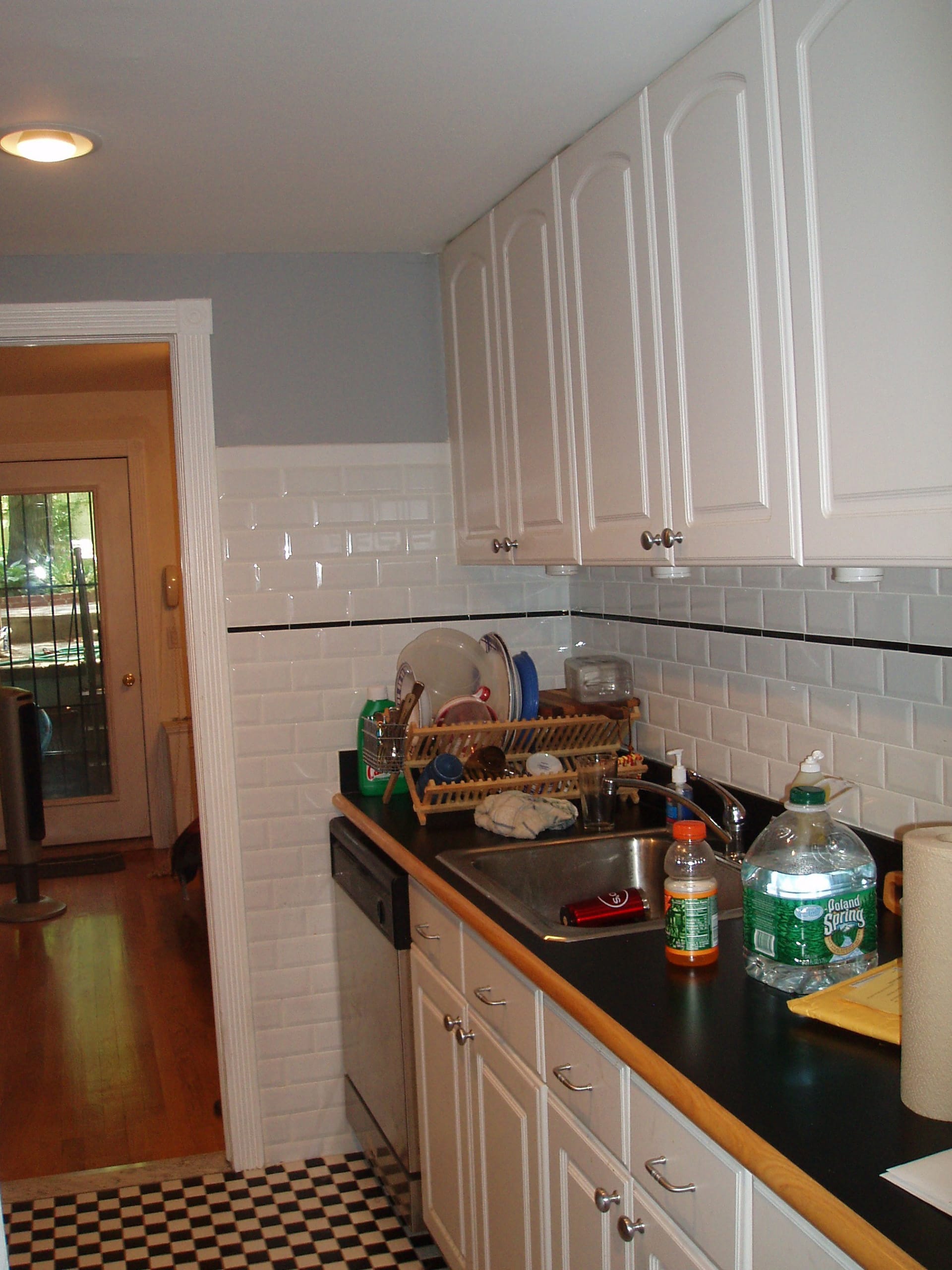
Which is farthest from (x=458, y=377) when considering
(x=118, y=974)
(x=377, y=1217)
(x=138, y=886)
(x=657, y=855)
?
(x=138, y=886)

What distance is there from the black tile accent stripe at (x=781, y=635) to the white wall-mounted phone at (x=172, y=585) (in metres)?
3.69

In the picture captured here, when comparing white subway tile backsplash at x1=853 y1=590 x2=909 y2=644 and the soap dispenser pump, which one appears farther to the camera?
the soap dispenser pump

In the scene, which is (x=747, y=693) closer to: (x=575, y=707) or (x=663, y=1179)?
(x=575, y=707)

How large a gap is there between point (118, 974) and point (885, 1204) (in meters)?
3.91

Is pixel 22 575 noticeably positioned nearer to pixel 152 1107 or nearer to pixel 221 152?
pixel 152 1107

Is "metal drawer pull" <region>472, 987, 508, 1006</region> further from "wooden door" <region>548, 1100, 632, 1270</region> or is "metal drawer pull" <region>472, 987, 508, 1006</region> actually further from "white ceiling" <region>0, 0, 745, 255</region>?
"white ceiling" <region>0, 0, 745, 255</region>

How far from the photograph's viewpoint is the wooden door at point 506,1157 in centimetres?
181

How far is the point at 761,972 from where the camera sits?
63.0 inches

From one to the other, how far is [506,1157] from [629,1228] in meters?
0.50

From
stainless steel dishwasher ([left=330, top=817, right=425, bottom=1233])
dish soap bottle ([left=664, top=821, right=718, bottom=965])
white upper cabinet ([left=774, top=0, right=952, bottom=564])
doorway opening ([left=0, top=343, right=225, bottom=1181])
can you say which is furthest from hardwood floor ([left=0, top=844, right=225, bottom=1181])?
white upper cabinet ([left=774, top=0, right=952, bottom=564])

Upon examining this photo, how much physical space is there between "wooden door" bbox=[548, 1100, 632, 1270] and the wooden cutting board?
114 centimetres

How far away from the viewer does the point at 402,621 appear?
3.05 m

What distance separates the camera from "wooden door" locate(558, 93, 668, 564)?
1919 millimetres

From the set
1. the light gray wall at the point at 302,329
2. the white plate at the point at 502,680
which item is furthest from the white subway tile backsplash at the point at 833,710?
the light gray wall at the point at 302,329
